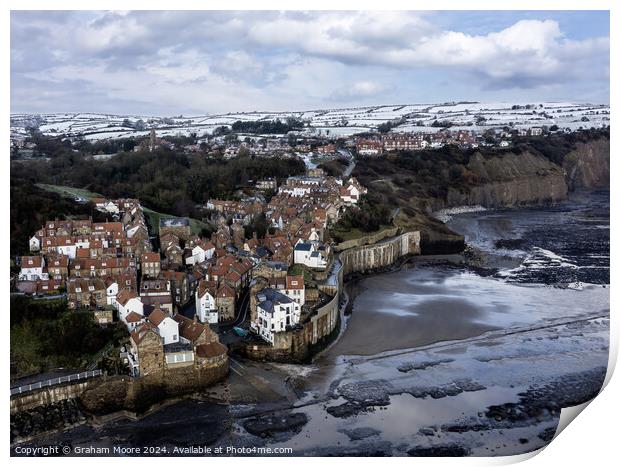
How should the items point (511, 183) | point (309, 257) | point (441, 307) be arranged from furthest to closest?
point (511, 183)
point (309, 257)
point (441, 307)

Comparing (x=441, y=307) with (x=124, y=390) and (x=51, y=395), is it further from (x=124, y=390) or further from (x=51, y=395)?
(x=51, y=395)

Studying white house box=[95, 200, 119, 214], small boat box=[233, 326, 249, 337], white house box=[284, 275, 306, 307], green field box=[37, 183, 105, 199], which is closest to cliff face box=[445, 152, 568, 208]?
green field box=[37, 183, 105, 199]

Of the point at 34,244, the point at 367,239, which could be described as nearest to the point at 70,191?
the point at 34,244

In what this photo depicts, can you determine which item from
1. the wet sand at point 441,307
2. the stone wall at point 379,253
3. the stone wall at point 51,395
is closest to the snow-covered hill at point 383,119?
the stone wall at point 379,253

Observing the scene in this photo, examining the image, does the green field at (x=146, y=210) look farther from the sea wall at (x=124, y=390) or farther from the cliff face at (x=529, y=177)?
the cliff face at (x=529, y=177)

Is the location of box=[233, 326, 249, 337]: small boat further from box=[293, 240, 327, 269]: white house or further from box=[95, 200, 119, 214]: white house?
box=[95, 200, 119, 214]: white house

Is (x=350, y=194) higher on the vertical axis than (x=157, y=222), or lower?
higher
